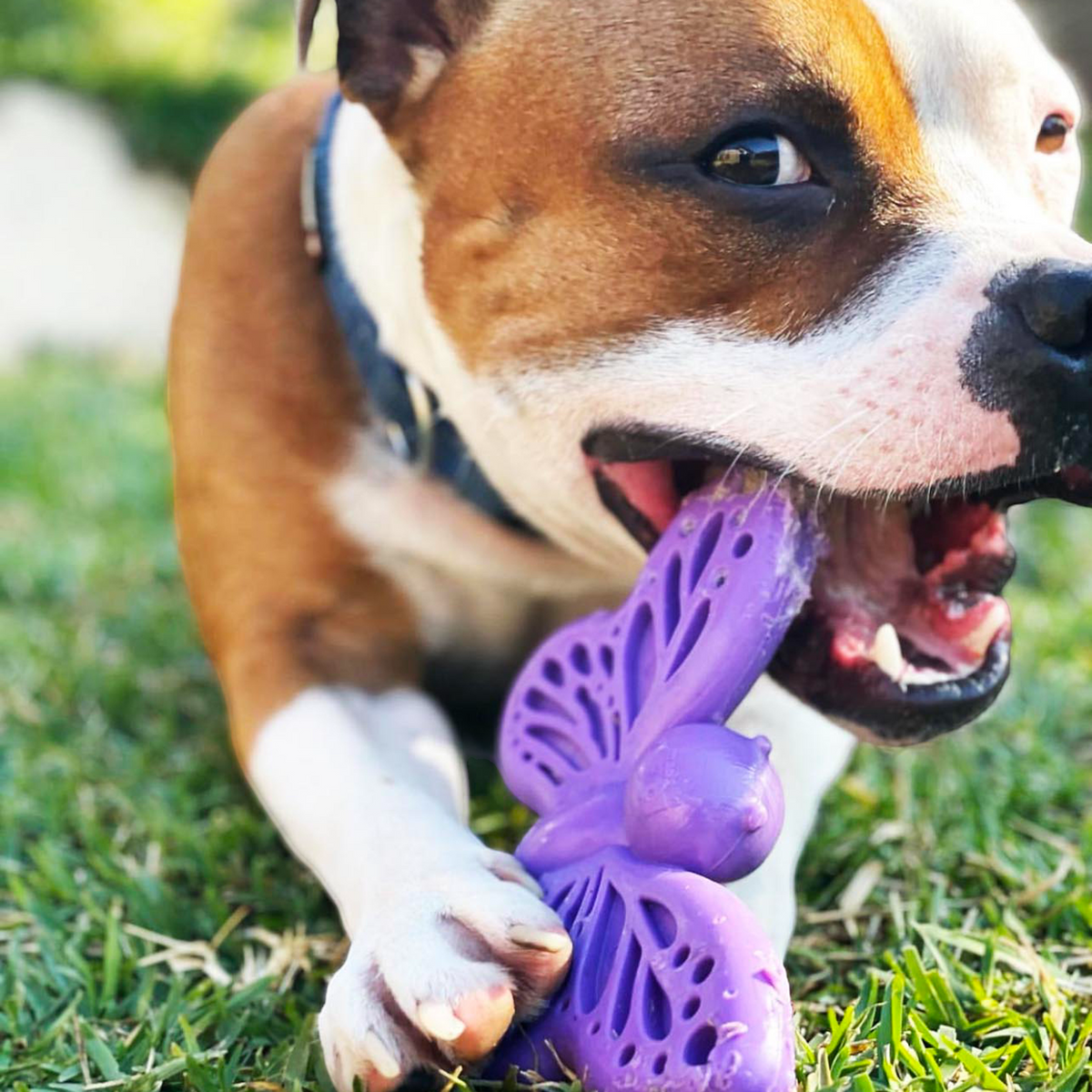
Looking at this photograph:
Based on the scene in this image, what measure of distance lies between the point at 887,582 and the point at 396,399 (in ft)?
2.32

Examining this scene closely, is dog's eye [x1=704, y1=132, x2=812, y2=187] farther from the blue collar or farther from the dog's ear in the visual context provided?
the blue collar

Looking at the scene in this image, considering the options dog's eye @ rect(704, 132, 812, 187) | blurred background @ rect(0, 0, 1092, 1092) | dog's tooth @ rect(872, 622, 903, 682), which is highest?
dog's eye @ rect(704, 132, 812, 187)

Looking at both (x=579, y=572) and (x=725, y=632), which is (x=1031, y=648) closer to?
(x=579, y=572)

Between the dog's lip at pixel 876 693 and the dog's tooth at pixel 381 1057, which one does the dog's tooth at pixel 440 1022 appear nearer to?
the dog's tooth at pixel 381 1057

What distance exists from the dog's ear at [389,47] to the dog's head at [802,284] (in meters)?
0.03

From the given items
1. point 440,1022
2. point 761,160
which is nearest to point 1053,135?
point 761,160

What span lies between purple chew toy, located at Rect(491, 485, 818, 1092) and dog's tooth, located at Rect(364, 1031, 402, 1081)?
3.5 inches

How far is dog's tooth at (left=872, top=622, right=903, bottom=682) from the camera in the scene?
160 centimetres

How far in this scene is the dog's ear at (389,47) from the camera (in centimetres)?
190

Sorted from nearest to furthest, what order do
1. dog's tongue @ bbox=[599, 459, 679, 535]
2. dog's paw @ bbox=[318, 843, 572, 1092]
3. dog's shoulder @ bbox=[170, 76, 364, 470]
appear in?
dog's paw @ bbox=[318, 843, 572, 1092] → dog's tongue @ bbox=[599, 459, 679, 535] → dog's shoulder @ bbox=[170, 76, 364, 470]

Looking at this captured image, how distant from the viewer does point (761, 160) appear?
163 centimetres

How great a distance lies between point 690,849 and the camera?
1305mm

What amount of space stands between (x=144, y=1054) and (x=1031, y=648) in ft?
5.61

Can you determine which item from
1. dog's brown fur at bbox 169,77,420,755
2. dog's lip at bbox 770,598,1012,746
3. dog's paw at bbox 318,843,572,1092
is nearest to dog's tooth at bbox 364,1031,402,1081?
dog's paw at bbox 318,843,572,1092
